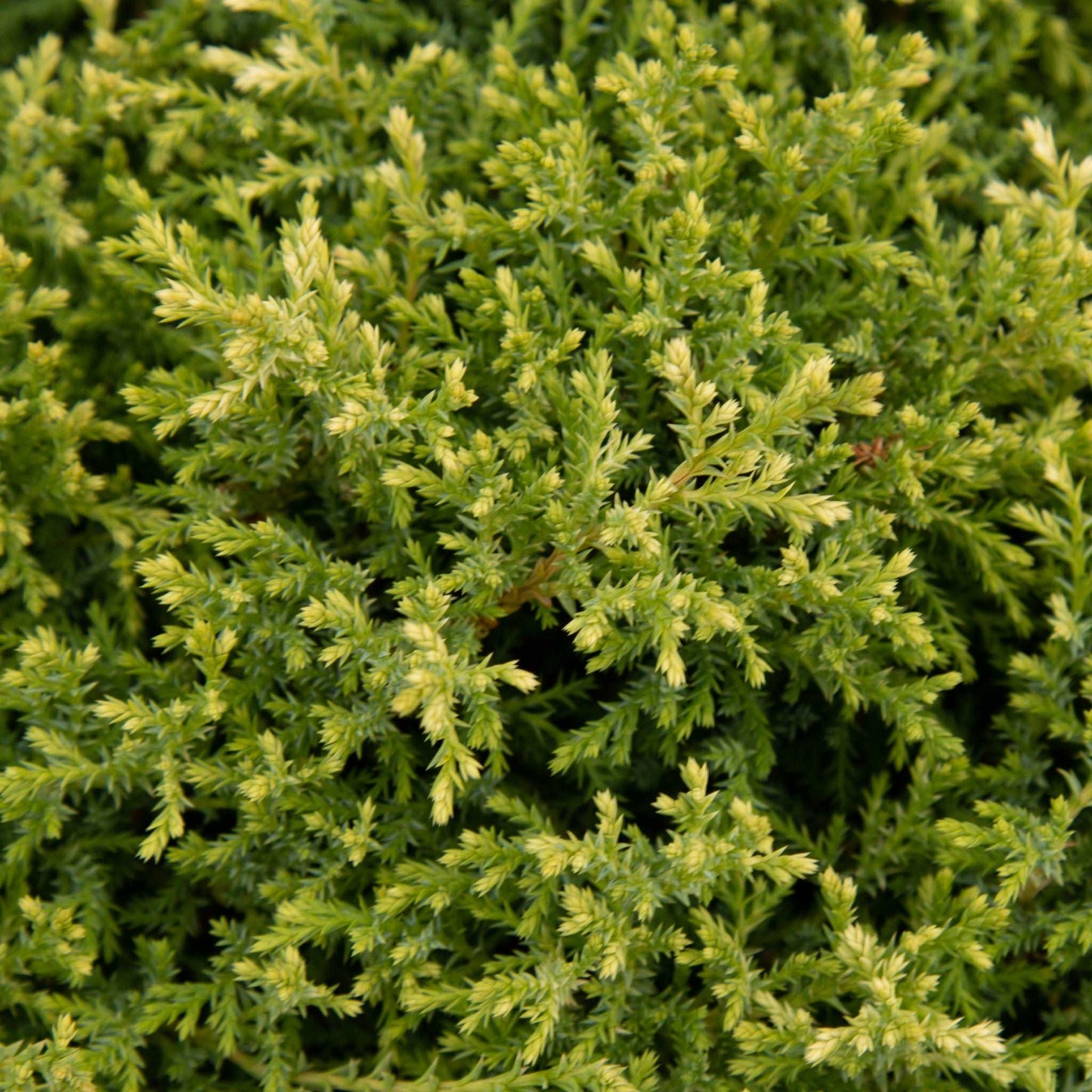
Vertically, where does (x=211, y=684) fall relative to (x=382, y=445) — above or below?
below

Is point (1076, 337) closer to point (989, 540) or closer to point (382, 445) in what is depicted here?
point (989, 540)

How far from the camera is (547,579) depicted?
7.20 feet

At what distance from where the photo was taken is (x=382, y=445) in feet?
7.15

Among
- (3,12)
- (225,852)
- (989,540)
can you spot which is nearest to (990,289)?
(989,540)

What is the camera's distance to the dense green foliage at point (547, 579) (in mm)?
2107

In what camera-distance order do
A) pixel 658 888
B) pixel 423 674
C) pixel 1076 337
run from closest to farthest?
pixel 423 674 < pixel 658 888 < pixel 1076 337

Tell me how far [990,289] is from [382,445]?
4.58 ft

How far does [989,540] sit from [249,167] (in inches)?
79.0

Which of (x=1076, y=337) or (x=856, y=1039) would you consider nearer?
(x=856, y=1039)

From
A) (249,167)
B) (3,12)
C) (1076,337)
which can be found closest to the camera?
(1076,337)

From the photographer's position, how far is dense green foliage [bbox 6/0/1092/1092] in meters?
2.11

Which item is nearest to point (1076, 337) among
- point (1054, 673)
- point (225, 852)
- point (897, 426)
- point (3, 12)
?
point (897, 426)

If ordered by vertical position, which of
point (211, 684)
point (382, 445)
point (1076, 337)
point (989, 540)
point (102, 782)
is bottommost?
point (102, 782)

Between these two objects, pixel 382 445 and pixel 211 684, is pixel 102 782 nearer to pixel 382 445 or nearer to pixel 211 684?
pixel 211 684
